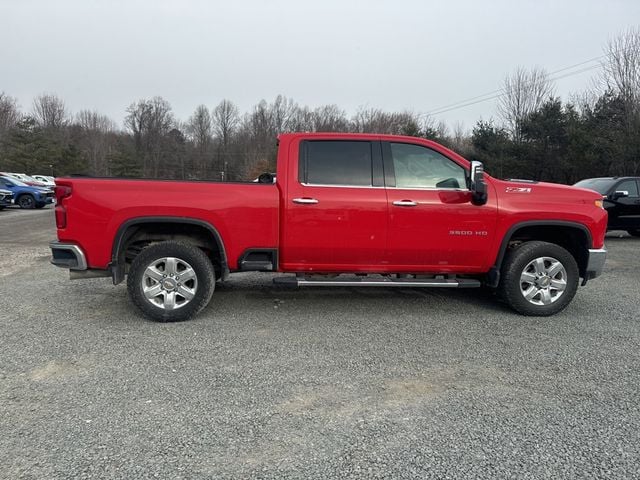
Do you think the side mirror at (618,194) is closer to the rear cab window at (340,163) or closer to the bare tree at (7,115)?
the rear cab window at (340,163)

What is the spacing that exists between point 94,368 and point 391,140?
12.2 ft

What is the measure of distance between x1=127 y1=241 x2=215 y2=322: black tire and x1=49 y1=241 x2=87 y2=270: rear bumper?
50 cm

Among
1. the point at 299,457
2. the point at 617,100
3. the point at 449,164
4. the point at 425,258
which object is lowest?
the point at 299,457

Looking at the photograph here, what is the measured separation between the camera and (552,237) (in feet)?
18.1

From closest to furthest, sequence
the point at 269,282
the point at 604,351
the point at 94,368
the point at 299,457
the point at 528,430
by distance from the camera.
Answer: the point at 299,457 < the point at 528,430 < the point at 94,368 < the point at 604,351 < the point at 269,282

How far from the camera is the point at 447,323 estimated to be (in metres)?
4.93

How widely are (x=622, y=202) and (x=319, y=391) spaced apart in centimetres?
1129

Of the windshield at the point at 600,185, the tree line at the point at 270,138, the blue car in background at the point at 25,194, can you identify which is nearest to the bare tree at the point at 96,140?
the tree line at the point at 270,138

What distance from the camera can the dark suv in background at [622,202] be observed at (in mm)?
11359

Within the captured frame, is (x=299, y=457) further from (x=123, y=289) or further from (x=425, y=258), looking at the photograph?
(x=123, y=289)

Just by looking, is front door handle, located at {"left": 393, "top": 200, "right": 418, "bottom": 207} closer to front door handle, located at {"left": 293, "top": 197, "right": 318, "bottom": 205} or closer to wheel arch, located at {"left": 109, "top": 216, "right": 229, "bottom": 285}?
front door handle, located at {"left": 293, "top": 197, "right": 318, "bottom": 205}

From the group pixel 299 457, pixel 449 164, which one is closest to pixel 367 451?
pixel 299 457

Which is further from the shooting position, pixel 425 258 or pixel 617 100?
pixel 617 100

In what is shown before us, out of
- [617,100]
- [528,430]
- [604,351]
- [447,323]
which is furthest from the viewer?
[617,100]
